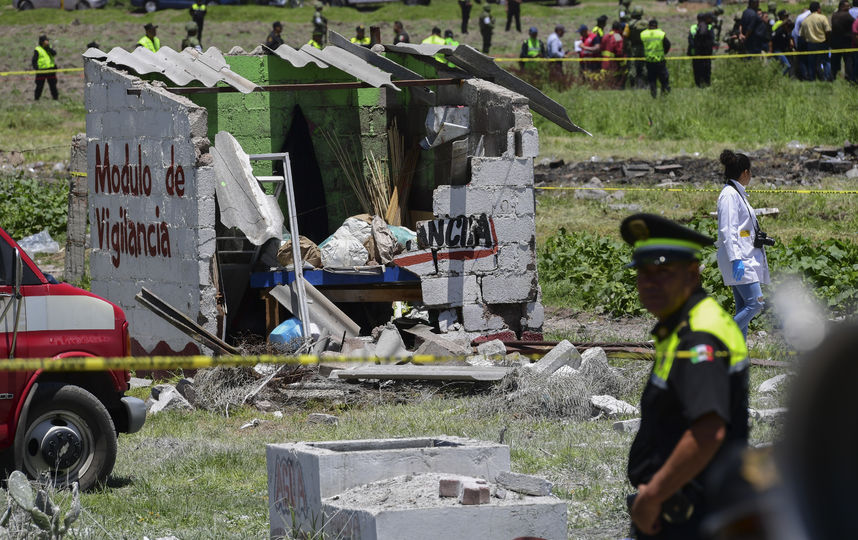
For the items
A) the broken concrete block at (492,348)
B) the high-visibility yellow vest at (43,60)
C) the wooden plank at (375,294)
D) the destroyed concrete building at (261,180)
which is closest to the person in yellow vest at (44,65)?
the high-visibility yellow vest at (43,60)

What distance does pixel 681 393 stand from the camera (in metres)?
4.36

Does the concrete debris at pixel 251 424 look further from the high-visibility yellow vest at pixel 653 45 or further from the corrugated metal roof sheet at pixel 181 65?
the high-visibility yellow vest at pixel 653 45

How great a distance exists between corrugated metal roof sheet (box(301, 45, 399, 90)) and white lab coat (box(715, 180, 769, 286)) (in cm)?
377

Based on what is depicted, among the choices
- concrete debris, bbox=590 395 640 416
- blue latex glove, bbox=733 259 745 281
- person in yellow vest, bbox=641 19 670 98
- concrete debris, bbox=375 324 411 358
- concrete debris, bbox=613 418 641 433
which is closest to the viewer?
concrete debris, bbox=613 418 641 433

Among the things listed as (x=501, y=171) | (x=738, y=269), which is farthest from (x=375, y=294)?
(x=738, y=269)

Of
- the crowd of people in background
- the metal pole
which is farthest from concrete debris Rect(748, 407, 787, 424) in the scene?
the crowd of people in background

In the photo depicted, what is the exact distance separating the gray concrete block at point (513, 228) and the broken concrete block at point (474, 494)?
744 cm

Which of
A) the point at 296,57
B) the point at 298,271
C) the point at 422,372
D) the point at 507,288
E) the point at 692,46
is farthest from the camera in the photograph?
the point at 692,46

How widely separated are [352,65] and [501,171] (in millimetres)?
2151

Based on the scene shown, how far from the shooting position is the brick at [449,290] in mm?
13297

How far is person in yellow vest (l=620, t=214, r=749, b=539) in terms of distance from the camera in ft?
14.0

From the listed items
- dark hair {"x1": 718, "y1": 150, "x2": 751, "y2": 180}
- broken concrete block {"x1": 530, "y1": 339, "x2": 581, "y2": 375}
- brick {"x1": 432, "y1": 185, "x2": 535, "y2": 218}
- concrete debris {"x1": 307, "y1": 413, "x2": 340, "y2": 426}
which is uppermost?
dark hair {"x1": 718, "y1": 150, "x2": 751, "y2": 180}

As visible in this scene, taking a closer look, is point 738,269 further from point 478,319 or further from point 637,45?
point 637,45

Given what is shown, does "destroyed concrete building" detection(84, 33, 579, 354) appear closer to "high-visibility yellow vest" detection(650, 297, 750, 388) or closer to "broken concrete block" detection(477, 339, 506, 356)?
"broken concrete block" detection(477, 339, 506, 356)
